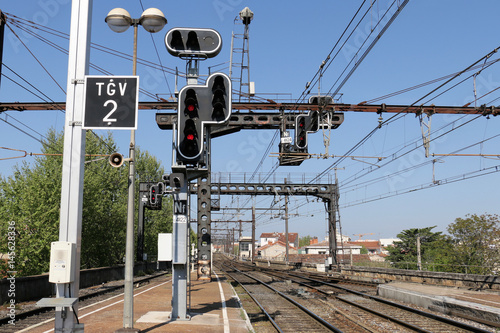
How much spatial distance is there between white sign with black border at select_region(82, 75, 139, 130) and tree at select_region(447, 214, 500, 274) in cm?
3453

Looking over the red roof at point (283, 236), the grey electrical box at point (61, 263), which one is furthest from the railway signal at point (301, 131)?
the red roof at point (283, 236)

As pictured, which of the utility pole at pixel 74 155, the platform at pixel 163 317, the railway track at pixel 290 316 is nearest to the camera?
the utility pole at pixel 74 155

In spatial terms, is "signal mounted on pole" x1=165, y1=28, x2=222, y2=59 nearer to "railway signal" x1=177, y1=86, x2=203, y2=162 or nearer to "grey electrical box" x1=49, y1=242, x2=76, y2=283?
"railway signal" x1=177, y1=86, x2=203, y2=162

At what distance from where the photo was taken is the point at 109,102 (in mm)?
7309

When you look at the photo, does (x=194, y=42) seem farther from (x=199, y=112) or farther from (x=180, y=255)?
(x=180, y=255)

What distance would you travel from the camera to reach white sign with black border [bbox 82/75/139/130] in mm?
7246

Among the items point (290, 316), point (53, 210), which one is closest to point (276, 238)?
point (53, 210)

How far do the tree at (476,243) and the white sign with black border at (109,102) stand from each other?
A: 34.5m

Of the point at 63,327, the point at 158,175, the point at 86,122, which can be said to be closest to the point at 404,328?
the point at 63,327

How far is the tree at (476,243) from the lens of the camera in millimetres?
35312

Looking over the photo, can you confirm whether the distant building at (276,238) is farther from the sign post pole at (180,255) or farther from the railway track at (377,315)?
the sign post pole at (180,255)

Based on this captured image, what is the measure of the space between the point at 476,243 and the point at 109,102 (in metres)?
37.6

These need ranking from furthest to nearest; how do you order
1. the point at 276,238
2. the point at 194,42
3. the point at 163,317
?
1. the point at 276,238
2. the point at 194,42
3. the point at 163,317

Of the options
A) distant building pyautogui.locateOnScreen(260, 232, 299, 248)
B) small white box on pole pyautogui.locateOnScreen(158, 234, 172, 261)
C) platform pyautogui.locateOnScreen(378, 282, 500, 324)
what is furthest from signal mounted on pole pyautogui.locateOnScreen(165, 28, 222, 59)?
distant building pyautogui.locateOnScreen(260, 232, 299, 248)
